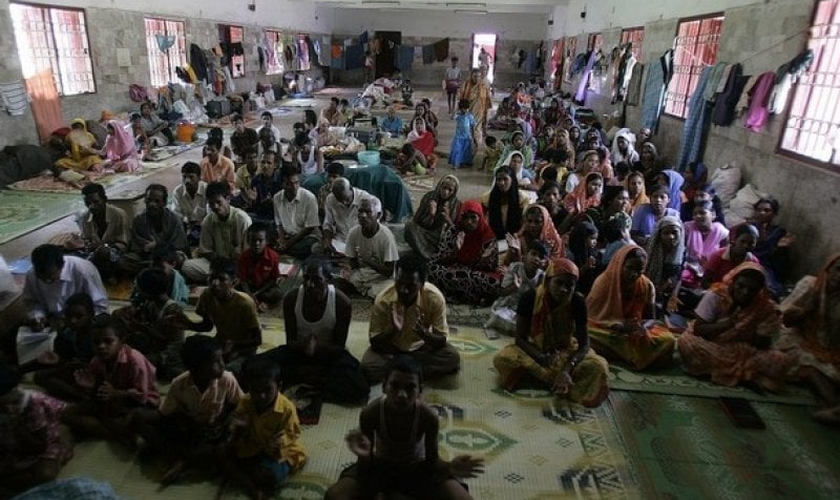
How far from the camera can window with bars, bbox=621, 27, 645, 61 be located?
1071cm

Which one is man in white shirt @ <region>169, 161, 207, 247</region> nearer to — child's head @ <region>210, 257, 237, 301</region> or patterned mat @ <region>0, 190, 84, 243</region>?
patterned mat @ <region>0, 190, 84, 243</region>

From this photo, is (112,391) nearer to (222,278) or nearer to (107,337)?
(107,337)

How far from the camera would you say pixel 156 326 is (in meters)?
3.50

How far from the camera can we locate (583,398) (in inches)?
131

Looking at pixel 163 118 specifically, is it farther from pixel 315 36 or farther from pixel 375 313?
pixel 315 36

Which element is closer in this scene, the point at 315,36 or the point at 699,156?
the point at 699,156

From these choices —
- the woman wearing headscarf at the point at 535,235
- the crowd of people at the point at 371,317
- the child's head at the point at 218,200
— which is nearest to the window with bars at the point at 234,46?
the crowd of people at the point at 371,317

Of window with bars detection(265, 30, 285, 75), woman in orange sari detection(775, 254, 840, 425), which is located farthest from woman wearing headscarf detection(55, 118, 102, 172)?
window with bars detection(265, 30, 285, 75)

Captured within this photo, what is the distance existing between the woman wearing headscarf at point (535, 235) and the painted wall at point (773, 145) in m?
2.21

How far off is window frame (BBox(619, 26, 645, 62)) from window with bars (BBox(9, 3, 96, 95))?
10.1 meters

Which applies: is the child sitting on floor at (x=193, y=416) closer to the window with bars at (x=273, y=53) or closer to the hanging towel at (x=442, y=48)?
the window with bars at (x=273, y=53)

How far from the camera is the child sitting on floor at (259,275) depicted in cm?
433

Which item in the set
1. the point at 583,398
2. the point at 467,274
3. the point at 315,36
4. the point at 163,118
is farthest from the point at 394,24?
the point at 583,398

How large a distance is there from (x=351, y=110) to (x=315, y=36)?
1198 cm
